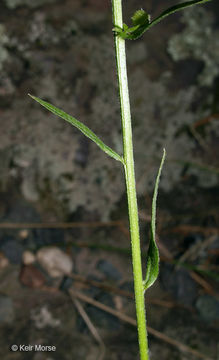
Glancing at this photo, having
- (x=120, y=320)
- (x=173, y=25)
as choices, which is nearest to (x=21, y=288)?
(x=120, y=320)

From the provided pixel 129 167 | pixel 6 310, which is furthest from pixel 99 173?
pixel 129 167

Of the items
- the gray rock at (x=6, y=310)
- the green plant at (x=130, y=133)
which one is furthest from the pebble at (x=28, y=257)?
the green plant at (x=130, y=133)

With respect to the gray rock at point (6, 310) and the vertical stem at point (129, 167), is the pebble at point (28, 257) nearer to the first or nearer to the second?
the gray rock at point (6, 310)

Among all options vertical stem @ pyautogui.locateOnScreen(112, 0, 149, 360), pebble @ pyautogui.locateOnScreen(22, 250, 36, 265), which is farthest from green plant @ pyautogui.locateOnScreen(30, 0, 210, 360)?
pebble @ pyautogui.locateOnScreen(22, 250, 36, 265)

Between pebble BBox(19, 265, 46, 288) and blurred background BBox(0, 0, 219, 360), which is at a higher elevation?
blurred background BBox(0, 0, 219, 360)

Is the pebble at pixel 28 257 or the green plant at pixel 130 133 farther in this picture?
the pebble at pixel 28 257

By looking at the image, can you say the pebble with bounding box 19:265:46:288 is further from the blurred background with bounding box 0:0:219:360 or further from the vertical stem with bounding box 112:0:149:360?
the vertical stem with bounding box 112:0:149:360
